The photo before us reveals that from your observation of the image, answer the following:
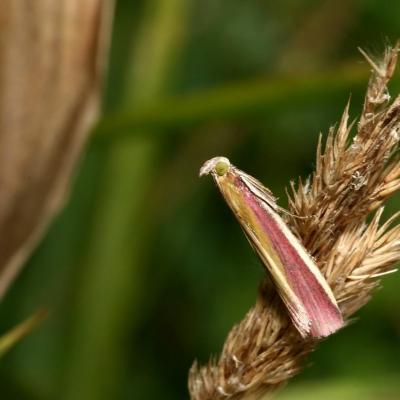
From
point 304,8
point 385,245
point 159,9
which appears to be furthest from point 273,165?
point 385,245

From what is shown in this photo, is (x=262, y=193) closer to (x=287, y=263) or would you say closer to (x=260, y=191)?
(x=260, y=191)

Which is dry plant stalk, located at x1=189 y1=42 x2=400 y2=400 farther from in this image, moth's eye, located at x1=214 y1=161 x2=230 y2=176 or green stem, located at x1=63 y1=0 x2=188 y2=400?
green stem, located at x1=63 y1=0 x2=188 y2=400

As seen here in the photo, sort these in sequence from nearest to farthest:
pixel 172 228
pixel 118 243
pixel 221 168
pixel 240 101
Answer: pixel 221 168 → pixel 240 101 → pixel 118 243 → pixel 172 228

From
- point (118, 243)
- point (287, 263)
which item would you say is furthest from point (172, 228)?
point (287, 263)

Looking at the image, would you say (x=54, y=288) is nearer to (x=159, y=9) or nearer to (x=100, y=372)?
(x=100, y=372)

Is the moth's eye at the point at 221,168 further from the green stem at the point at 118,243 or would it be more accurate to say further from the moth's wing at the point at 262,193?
the green stem at the point at 118,243
